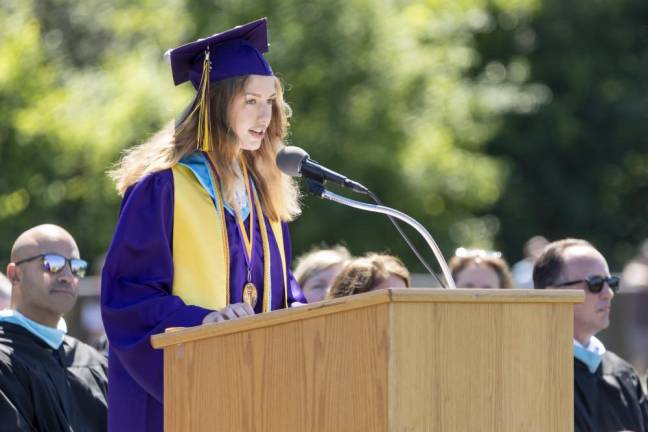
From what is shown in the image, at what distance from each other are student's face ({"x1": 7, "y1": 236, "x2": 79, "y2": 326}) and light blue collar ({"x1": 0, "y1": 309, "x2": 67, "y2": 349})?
0.09ft

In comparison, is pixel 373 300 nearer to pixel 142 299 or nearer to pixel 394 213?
pixel 394 213

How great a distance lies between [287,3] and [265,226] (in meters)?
9.87

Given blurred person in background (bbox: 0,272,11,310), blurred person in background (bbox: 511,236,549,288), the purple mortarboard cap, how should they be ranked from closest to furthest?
the purple mortarboard cap
blurred person in background (bbox: 0,272,11,310)
blurred person in background (bbox: 511,236,549,288)

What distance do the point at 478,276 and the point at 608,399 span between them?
1.10 meters

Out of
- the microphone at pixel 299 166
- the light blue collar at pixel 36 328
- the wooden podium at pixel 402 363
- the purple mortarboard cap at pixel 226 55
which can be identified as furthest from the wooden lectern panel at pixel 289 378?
the light blue collar at pixel 36 328

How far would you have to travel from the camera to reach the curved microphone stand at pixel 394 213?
4043mm

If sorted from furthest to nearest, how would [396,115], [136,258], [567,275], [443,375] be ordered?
[396,115] < [567,275] < [136,258] < [443,375]

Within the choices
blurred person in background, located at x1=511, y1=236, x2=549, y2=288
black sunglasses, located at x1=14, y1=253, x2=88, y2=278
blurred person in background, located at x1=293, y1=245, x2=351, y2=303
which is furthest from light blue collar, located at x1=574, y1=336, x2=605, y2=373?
blurred person in background, located at x1=511, y1=236, x2=549, y2=288

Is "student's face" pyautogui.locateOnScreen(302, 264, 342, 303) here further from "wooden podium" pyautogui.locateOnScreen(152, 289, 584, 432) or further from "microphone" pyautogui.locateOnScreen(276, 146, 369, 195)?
"wooden podium" pyautogui.locateOnScreen(152, 289, 584, 432)

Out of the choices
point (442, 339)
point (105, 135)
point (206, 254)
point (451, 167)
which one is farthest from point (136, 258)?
point (451, 167)

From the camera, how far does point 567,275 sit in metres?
6.59

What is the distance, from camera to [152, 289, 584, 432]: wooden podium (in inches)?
134

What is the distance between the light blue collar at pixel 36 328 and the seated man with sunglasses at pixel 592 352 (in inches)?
89.6

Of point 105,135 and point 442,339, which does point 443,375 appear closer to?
point 442,339
